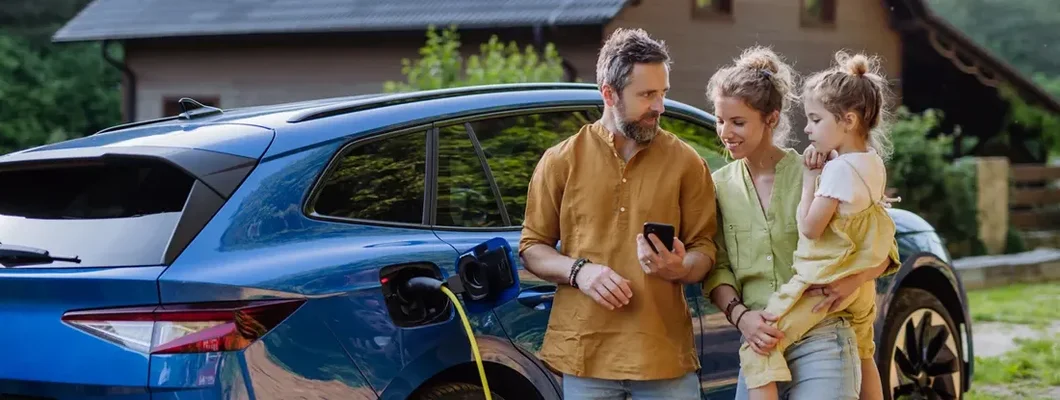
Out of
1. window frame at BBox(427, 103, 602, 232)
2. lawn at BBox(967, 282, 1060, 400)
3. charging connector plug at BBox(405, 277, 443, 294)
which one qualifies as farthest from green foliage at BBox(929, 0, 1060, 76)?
charging connector plug at BBox(405, 277, 443, 294)

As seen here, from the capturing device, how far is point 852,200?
363cm

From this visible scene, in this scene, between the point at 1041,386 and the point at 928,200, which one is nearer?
the point at 1041,386

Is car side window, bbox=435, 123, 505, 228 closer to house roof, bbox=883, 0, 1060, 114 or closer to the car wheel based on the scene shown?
the car wheel

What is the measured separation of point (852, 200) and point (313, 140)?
1.50 meters

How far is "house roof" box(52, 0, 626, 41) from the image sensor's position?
1666 centimetres

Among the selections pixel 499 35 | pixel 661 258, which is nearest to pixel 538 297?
pixel 661 258

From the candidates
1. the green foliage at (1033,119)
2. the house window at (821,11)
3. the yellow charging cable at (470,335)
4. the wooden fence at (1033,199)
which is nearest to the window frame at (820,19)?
the house window at (821,11)

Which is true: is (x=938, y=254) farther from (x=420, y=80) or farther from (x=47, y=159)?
(x=420, y=80)

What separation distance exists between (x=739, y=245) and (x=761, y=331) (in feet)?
0.83

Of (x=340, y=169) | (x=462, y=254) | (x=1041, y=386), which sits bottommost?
(x=1041, y=386)

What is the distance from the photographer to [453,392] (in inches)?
160

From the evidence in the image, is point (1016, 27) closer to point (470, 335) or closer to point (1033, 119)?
point (1033, 119)

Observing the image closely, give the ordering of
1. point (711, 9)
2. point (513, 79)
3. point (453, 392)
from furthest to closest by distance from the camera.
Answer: point (711, 9) → point (513, 79) → point (453, 392)

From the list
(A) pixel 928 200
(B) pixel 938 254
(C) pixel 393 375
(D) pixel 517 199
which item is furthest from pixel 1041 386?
(A) pixel 928 200
